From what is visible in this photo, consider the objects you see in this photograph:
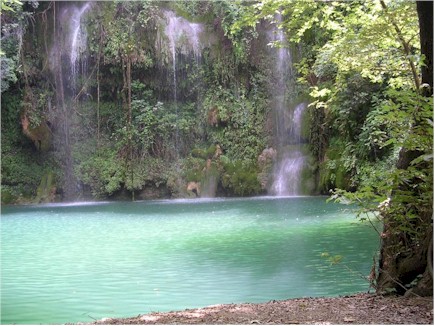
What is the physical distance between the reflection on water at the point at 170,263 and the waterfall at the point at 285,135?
23.4 feet

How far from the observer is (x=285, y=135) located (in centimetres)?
2098

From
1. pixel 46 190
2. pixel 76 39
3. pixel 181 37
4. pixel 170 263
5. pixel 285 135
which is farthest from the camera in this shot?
pixel 181 37

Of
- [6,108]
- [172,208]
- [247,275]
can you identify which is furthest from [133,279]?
[6,108]

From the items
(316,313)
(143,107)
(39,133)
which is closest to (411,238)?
(316,313)

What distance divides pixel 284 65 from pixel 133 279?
17.0 m

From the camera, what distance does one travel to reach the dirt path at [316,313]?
3.56m

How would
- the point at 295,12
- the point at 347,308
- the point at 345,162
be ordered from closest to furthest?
the point at 347,308 → the point at 295,12 → the point at 345,162

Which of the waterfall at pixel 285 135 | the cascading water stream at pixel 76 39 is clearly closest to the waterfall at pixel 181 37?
the waterfall at pixel 285 135

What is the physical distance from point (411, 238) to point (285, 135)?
16884mm

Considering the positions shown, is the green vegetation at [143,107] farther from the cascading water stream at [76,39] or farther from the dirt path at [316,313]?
the dirt path at [316,313]

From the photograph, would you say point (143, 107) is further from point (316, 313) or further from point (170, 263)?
point (316, 313)

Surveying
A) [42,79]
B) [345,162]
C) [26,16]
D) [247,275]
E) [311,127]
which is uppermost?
[26,16]

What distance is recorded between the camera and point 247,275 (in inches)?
255

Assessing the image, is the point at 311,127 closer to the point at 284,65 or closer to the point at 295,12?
the point at 284,65
